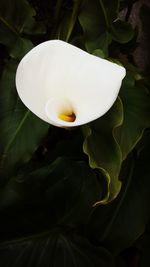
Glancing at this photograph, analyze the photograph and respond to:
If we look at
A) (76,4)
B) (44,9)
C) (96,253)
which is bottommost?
(96,253)

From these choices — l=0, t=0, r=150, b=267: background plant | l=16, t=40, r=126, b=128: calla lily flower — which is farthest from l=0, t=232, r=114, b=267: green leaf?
l=16, t=40, r=126, b=128: calla lily flower

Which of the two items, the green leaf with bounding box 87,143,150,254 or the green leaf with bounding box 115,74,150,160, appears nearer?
the green leaf with bounding box 115,74,150,160

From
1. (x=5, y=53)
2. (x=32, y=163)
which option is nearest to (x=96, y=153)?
(x=32, y=163)

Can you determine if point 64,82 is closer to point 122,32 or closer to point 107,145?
point 107,145

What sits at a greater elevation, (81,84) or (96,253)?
(81,84)

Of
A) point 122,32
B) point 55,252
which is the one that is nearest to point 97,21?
point 122,32

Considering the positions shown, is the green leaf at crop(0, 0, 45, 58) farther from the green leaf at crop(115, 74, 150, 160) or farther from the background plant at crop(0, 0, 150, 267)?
the green leaf at crop(115, 74, 150, 160)

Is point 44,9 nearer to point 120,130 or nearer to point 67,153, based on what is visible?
point 67,153

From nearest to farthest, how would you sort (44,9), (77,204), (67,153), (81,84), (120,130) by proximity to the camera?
(81,84), (120,130), (77,204), (67,153), (44,9)
